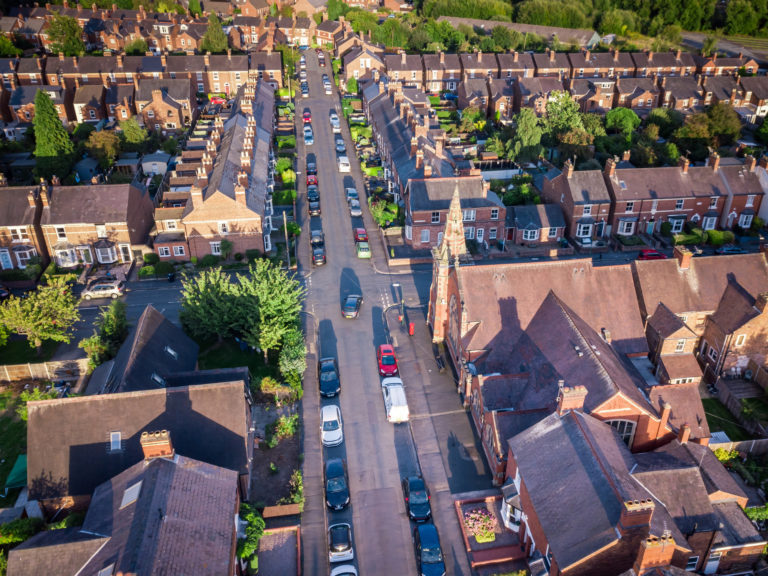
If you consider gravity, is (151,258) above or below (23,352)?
above

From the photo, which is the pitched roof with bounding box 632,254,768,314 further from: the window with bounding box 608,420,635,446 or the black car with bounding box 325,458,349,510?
the black car with bounding box 325,458,349,510

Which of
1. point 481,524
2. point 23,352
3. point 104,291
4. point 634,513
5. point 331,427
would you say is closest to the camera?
point 634,513

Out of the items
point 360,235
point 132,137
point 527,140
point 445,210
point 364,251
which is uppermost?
point 527,140

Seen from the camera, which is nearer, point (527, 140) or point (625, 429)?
point (625, 429)

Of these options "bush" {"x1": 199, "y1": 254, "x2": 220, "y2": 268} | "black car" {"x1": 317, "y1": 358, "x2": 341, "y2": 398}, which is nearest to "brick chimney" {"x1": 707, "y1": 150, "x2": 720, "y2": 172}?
"black car" {"x1": 317, "y1": 358, "x2": 341, "y2": 398}

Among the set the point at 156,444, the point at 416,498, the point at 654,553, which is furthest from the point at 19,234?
the point at 654,553

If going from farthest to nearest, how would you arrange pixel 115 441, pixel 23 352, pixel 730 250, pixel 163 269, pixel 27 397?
pixel 730 250 < pixel 163 269 < pixel 23 352 < pixel 27 397 < pixel 115 441

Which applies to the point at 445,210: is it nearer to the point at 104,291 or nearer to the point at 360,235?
the point at 360,235
